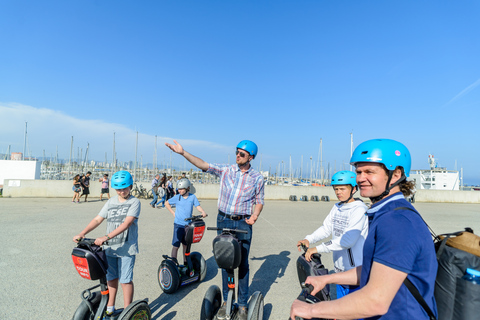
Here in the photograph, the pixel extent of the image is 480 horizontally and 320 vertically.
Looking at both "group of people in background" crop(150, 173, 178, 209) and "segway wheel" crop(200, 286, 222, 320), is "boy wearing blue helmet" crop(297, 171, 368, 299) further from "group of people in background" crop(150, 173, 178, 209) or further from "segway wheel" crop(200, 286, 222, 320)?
"group of people in background" crop(150, 173, 178, 209)

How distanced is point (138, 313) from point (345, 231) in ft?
8.21

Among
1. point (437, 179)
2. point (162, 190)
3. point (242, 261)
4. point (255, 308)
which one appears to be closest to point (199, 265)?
point (242, 261)

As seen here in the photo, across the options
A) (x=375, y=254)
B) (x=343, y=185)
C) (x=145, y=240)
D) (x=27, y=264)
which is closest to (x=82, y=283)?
(x=27, y=264)

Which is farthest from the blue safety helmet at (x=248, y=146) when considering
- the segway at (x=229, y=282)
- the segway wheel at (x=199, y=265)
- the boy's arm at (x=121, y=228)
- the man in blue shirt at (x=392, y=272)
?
the segway wheel at (x=199, y=265)

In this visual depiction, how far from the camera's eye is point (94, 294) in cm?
314

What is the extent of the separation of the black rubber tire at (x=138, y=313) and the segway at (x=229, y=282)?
649 millimetres

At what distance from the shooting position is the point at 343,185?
360 centimetres

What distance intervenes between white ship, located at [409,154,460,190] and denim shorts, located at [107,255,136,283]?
1810 inches

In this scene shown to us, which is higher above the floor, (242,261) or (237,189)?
(237,189)

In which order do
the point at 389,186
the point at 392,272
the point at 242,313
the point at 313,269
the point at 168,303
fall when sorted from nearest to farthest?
1. the point at 392,272
2. the point at 389,186
3. the point at 313,269
4. the point at 242,313
5. the point at 168,303

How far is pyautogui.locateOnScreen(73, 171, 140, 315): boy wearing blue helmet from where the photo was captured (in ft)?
10.9

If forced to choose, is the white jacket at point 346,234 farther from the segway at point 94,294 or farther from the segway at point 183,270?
the segway at point 94,294

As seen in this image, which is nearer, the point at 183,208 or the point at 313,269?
the point at 313,269

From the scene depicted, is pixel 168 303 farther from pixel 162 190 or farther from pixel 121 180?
pixel 162 190
